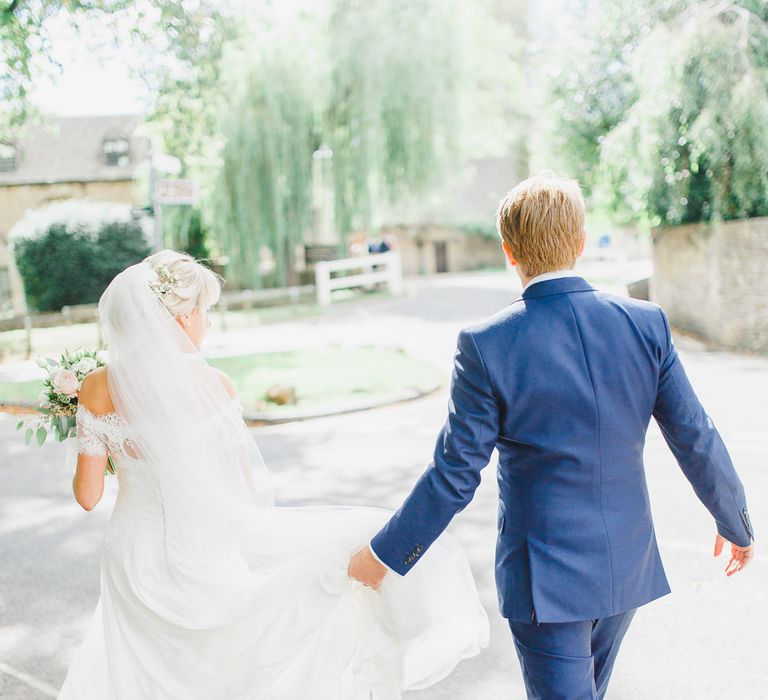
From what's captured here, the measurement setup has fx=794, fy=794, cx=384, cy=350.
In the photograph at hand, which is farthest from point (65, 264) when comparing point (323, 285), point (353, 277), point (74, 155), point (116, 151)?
point (74, 155)

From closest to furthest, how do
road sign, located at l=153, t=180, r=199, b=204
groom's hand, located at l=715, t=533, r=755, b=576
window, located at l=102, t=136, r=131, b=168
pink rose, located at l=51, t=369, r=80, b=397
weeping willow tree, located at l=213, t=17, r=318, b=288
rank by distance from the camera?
groom's hand, located at l=715, t=533, r=755, b=576, pink rose, located at l=51, t=369, r=80, b=397, road sign, located at l=153, t=180, r=199, b=204, weeping willow tree, located at l=213, t=17, r=318, b=288, window, located at l=102, t=136, r=131, b=168

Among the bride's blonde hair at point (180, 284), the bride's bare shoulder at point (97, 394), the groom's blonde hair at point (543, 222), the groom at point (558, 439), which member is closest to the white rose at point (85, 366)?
the bride's bare shoulder at point (97, 394)

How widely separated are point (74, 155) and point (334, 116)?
20095 millimetres

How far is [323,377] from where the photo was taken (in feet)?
36.3

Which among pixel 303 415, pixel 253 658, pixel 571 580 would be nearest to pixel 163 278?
pixel 253 658

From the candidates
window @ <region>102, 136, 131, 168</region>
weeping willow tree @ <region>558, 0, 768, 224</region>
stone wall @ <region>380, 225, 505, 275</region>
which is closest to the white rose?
weeping willow tree @ <region>558, 0, 768, 224</region>

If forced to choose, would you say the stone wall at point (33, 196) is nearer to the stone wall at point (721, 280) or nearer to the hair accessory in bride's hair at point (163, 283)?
the stone wall at point (721, 280)

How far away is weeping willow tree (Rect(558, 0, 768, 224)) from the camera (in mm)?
12375

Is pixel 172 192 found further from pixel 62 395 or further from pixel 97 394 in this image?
pixel 97 394

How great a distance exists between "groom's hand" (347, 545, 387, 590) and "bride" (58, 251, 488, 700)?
0.11 metres

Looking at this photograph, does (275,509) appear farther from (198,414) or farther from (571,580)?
(571,580)

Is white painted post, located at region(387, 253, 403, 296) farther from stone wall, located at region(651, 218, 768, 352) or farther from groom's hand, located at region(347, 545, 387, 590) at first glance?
groom's hand, located at region(347, 545, 387, 590)

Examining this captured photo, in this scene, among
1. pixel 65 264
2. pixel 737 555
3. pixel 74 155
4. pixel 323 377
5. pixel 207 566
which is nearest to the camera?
pixel 737 555

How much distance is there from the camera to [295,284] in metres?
24.4
